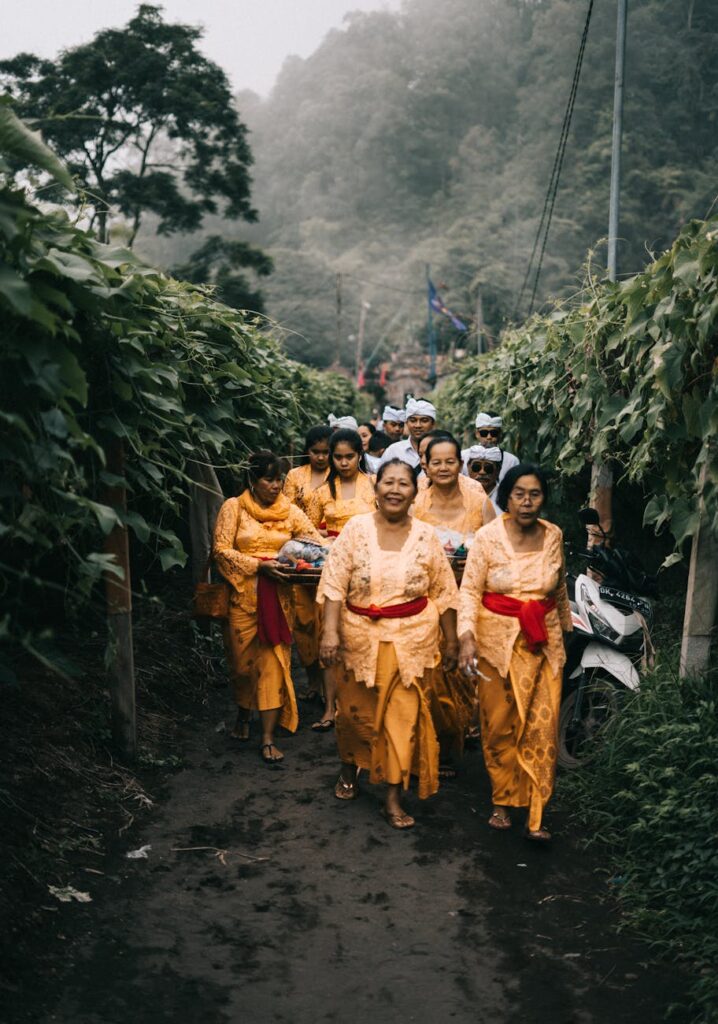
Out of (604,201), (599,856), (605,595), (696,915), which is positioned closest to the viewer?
(696,915)

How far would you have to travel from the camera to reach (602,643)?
5.79 metres

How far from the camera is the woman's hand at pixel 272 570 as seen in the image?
622 centimetres

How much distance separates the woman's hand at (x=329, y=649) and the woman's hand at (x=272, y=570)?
100 centimetres

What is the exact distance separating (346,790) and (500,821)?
0.88 metres

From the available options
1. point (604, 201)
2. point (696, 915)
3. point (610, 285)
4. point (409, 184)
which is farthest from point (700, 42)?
point (696, 915)

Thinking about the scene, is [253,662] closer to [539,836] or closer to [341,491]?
[341,491]

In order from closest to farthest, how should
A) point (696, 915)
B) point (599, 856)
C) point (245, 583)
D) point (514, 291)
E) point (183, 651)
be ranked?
point (696, 915) → point (599, 856) → point (245, 583) → point (183, 651) → point (514, 291)

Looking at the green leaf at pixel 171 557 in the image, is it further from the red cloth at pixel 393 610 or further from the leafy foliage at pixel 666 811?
the leafy foliage at pixel 666 811

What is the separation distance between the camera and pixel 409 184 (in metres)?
88.6

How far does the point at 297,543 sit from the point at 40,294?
3187mm

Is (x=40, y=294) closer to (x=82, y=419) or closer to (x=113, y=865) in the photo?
(x=82, y=419)

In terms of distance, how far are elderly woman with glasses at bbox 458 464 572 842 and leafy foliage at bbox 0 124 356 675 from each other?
154 cm

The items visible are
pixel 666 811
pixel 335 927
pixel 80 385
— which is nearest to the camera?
pixel 80 385

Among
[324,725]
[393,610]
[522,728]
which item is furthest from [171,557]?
[324,725]
